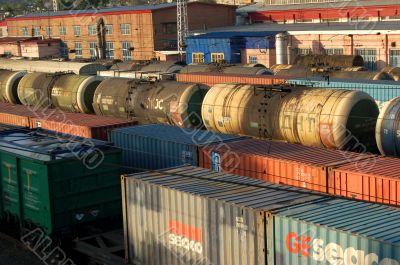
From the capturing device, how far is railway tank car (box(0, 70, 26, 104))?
33.8 m

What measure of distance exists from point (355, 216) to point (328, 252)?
2.86 feet

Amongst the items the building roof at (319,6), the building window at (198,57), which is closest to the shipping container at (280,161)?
the building window at (198,57)

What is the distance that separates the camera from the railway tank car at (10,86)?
33781mm

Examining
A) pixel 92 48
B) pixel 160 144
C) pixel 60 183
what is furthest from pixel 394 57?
pixel 92 48

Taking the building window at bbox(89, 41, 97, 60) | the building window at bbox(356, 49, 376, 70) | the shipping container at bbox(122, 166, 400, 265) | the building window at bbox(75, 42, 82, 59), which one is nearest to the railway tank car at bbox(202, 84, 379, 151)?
the shipping container at bbox(122, 166, 400, 265)

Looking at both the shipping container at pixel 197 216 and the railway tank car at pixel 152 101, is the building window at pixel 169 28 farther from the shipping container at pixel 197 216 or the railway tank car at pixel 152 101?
the shipping container at pixel 197 216

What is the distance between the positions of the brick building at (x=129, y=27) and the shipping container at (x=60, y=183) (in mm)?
42576

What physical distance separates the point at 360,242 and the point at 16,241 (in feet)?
35.1

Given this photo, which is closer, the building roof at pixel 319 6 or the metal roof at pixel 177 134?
the metal roof at pixel 177 134

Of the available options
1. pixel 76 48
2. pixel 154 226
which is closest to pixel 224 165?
pixel 154 226

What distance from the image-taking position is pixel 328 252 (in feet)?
29.2

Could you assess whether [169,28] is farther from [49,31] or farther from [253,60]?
[49,31]

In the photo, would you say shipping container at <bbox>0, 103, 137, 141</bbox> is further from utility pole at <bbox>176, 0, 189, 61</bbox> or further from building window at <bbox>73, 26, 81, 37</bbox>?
building window at <bbox>73, 26, 81, 37</bbox>

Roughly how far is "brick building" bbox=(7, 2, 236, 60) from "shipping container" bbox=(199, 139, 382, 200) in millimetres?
42587
